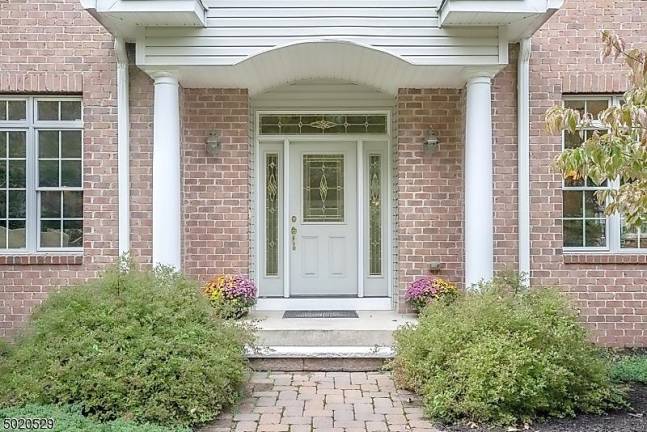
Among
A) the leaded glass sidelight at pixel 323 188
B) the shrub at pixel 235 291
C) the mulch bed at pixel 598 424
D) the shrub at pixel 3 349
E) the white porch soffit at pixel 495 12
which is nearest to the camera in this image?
the mulch bed at pixel 598 424

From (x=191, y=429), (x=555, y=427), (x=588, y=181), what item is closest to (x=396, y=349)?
(x=555, y=427)

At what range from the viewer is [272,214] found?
815 cm

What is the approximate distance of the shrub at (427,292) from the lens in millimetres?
7109

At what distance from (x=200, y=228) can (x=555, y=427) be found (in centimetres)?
448

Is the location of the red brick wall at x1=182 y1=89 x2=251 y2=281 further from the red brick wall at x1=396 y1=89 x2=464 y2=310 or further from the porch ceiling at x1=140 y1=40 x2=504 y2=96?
the red brick wall at x1=396 y1=89 x2=464 y2=310

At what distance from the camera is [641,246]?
735 cm

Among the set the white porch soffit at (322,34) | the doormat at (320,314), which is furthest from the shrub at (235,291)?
the white porch soffit at (322,34)

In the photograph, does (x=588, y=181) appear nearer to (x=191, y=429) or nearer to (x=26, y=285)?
(x=191, y=429)

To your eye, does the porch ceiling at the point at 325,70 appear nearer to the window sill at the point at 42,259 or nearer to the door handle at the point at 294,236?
the door handle at the point at 294,236

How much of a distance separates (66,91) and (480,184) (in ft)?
15.7

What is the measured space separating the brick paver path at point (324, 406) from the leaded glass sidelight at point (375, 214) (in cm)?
230

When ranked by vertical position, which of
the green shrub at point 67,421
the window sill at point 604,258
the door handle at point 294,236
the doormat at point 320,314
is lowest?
the green shrub at point 67,421

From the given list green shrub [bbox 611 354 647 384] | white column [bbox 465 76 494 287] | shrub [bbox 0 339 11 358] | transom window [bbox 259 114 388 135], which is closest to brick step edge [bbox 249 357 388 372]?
white column [bbox 465 76 494 287]

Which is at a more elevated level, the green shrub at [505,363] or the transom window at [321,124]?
the transom window at [321,124]
